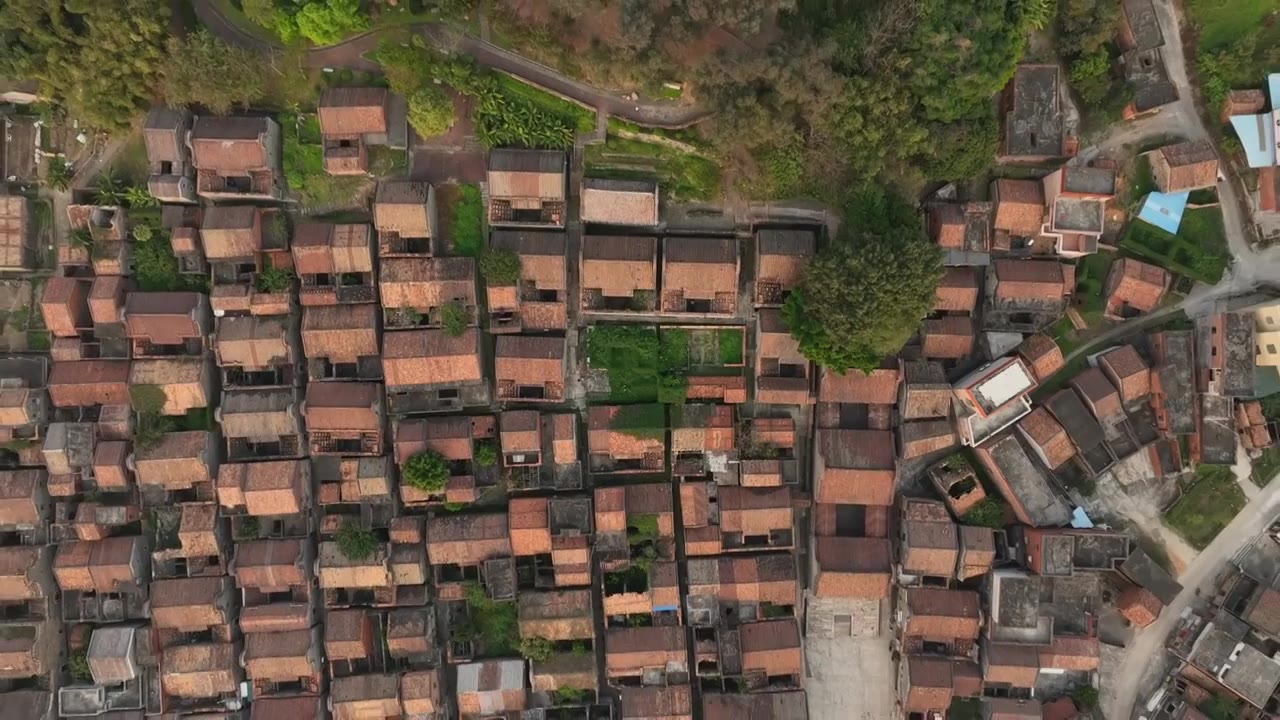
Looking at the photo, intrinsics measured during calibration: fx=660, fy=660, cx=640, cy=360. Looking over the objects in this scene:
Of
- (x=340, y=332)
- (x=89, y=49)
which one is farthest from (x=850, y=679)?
(x=89, y=49)

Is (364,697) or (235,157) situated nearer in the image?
(235,157)

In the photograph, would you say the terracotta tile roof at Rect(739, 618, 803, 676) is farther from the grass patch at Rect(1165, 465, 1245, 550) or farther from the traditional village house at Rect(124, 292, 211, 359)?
the traditional village house at Rect(124, 292, 211, 359)

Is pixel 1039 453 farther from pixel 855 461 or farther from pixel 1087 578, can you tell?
pixel 855 461

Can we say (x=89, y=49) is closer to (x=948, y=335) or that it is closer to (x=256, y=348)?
(x=256, y=348)

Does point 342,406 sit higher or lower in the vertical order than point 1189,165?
lower

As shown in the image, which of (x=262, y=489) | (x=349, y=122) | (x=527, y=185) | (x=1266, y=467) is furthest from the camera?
(x=1266, y=467)

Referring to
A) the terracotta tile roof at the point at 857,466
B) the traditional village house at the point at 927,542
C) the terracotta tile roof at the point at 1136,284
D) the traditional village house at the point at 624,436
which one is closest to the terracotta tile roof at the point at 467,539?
the traditional village house at the point at 624,436
